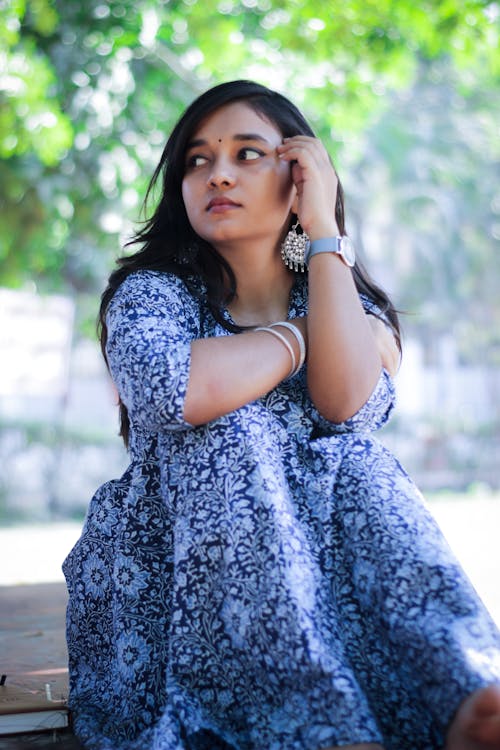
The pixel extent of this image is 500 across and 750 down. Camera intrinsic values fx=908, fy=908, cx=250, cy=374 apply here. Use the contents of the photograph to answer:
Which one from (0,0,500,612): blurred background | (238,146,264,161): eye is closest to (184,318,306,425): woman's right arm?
(238,146,264,161): eye

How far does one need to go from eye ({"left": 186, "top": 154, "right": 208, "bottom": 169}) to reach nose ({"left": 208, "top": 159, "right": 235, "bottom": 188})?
0.10 metres

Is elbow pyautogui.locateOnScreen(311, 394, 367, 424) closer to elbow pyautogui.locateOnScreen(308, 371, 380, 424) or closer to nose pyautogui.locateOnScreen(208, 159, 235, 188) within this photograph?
elbow pyautogui.locateOnScreen(308, 371, 380, 424)

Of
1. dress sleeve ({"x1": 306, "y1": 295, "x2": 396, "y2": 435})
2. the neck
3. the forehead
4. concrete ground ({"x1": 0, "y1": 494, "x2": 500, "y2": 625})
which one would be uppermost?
the forehead

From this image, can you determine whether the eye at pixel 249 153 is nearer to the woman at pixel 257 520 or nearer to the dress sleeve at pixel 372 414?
the woman at pixel 257 520

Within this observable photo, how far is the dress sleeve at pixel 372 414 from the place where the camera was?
204cm

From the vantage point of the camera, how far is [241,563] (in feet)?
5.60

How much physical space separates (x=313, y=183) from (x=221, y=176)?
23 cm

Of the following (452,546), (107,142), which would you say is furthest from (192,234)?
(107,142)

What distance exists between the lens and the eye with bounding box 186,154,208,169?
232 centimetres

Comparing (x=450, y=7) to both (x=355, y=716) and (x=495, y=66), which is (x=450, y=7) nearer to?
(x=495, y=66)

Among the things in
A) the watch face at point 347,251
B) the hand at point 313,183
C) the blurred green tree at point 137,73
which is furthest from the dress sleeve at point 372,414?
the blurred green tree at point 137,73

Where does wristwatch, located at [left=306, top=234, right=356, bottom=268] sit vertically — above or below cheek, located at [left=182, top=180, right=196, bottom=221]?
below

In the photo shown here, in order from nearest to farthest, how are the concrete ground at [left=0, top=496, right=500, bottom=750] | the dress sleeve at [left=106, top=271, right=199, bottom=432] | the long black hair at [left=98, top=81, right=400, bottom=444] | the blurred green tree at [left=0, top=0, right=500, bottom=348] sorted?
the dress sleeve at [left=106, top=271, right=199, bottom=432] → the long black hair at [left=98, top=81, right=400, bottom=444] → the concrete ground at [left=0, top=496, right=500, bottom=750] → the blurred green tree at [left=0, top=0, right=500, bottom=348]

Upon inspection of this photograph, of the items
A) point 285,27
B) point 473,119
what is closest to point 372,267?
point 473,119
